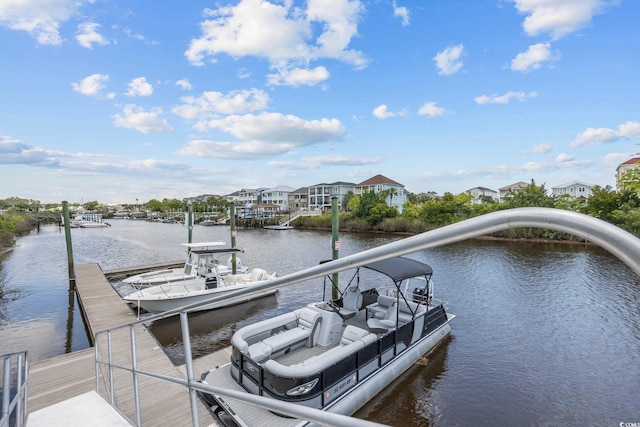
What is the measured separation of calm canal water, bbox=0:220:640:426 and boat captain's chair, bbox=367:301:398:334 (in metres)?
1.40

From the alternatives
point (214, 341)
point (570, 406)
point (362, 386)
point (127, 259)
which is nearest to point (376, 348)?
point (362, 386)

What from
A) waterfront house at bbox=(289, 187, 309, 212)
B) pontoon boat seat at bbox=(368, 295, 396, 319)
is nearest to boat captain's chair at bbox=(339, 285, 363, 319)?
pontoon boat seat at bbox=(368, 295, 396, 319)

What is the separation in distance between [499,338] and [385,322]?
5.13 m

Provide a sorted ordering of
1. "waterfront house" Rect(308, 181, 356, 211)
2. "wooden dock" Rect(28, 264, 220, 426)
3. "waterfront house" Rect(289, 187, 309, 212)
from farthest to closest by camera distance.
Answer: "waterfront house" Rect(289, 187, 309, 212)
"waterfront house" Rect(308, 181, 356, 211)
"wooden dock" Rect(28, 264, 220, 426)

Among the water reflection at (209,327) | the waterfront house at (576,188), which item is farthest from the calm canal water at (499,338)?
the waterfront house at (576,188)

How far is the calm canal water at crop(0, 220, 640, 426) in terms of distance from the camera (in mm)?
7223

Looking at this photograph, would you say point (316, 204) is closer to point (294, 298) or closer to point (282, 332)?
point (294, 298)

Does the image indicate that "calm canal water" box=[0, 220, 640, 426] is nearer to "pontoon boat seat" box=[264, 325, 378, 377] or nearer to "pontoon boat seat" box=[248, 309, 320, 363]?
"pontoon boat seat" box=[264, 325, 378, 377]

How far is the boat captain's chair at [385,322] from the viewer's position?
7930 millimetres

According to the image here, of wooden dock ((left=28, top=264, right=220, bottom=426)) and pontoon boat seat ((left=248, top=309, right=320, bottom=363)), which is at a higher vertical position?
pontoon boat seat ((left=248, top=309, right=320, bottom=363))

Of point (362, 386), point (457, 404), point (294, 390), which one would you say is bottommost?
point (457, 404)

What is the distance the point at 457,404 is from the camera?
737cm

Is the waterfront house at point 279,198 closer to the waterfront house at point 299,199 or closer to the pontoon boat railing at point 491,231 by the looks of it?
the waterfront house at point 299,199

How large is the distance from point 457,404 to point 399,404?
1.35 metres
